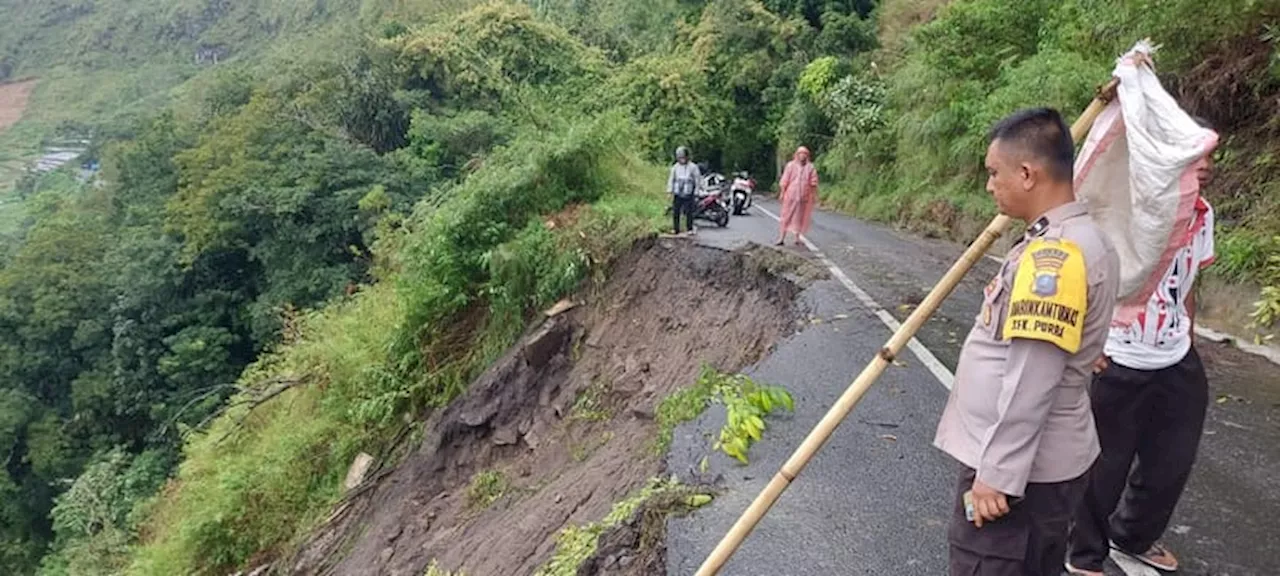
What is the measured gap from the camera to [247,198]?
967 inches

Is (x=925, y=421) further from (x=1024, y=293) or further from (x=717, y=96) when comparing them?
(x=717, y=96)

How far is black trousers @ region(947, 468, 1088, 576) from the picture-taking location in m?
2.30

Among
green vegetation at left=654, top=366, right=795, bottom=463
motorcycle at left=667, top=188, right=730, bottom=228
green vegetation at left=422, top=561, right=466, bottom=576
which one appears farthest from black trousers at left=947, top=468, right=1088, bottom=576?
motorcycle at left=667, top=188, right=730, bottom=228

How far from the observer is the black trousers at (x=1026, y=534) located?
2.30 metres

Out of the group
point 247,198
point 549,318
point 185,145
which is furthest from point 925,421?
point 185,145

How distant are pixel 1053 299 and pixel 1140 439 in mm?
1535

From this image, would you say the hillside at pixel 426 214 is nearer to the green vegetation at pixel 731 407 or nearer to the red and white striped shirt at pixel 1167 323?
the green vegetation at pixel 731 407

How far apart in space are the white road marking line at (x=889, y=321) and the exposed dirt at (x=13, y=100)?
11359cm

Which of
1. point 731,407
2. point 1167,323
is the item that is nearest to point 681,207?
point 731,407

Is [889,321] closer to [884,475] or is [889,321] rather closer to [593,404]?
[593,404]

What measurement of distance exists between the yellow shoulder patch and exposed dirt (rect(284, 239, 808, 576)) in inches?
168

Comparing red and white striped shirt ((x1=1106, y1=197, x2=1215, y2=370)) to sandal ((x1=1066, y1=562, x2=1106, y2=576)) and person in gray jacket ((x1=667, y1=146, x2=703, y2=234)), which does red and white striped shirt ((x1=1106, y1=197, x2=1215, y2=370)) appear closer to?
sandal ((x1=1066, y1=562, x2=1106, y2=576))

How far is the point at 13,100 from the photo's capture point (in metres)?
100

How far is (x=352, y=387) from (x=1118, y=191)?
9.91 metres
